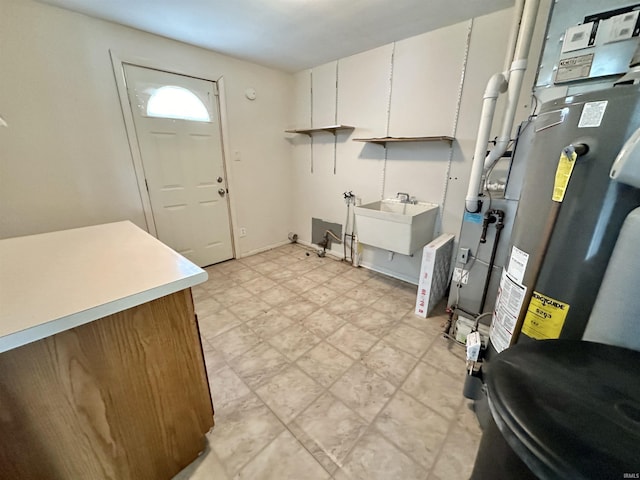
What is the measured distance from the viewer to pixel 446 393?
149 centimetres

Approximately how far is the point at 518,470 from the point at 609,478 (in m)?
0.16

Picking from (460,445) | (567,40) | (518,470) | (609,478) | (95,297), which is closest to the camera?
(609,478)

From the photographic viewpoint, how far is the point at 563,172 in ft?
2.97

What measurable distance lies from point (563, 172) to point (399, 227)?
53.1 inches

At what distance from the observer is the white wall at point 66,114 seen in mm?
1830

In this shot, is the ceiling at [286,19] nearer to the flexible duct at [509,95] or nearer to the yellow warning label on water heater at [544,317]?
the flexible duct at [509,95]

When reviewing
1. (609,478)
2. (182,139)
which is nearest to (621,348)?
(609,478)

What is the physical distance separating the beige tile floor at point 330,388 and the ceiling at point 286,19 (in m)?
2.39

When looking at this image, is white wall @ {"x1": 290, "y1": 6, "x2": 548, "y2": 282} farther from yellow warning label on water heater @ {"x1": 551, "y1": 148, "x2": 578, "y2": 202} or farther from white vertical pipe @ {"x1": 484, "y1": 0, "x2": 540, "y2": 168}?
yellow warning label on water heater @ {"x1": 551, "y1": 148, "x2": 578, "y2": 202}

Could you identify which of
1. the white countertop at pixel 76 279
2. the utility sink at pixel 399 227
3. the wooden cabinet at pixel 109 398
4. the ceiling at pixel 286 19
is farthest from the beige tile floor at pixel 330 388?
the ceiling at pixel 286 19

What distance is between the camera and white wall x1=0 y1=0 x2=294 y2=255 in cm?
183

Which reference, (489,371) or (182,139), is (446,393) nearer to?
(489,371)

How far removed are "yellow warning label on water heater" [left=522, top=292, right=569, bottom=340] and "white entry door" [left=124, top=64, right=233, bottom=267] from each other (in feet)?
10.1

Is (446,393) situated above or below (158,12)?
below
